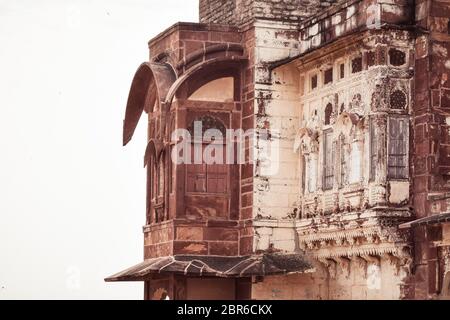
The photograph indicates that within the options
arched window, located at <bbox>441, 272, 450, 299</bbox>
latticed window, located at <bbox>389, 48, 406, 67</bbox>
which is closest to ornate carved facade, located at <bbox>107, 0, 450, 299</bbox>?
latticed window, located at <bbox>389, 48, 406, 67</bbox>

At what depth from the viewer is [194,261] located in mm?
26234

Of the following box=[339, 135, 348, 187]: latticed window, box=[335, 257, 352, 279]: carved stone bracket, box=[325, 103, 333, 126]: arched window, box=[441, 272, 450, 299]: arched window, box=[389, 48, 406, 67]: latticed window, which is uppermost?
box=[389, 48, 406, 67]: latticed window

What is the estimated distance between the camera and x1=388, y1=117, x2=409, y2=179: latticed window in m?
23.7

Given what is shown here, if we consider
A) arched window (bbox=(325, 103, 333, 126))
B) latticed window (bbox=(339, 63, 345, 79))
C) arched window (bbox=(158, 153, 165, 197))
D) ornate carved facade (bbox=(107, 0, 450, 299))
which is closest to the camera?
ornate carved facade (bbox=(107, 0, 450, 299))

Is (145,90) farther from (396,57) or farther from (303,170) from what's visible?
(396,57)

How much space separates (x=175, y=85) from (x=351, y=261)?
446 centimetres

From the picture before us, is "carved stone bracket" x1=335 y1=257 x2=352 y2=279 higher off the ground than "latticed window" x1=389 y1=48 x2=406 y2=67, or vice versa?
"latticed window" x1=389 y1=48 x2=406 y2=67

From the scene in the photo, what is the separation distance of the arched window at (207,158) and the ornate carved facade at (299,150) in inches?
1.0

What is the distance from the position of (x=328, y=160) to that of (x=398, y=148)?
1957 mm

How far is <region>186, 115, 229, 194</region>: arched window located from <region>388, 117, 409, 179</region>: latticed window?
13.3ft

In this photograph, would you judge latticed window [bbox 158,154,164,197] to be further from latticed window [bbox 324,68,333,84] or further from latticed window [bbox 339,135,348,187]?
latticed window [bbox 339,135,348,187]

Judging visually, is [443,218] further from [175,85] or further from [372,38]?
[175,85]

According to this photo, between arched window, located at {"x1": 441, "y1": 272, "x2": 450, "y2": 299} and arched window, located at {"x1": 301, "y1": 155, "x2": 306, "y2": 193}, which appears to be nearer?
arched window, located at {"x1": 441, "y1": 272, "x2": 450, "y2": 299}

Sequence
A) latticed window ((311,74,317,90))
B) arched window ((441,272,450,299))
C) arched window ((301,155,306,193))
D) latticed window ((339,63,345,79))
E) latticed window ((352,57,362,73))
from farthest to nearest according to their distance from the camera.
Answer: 1. arched window ((301,155,306,193))
2. latticed window ((311,74,317,90))
3. latticed window ((339,63,345,79))
4. latticed window ((352,57,362,73))
5. arched window ((441,272,450,299))
